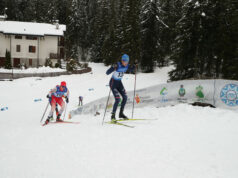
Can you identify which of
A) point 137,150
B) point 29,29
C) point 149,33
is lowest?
point 137,150

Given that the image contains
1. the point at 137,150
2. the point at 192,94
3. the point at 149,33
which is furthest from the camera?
the point at 149,33

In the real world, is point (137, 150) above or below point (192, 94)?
below

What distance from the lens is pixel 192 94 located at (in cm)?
947

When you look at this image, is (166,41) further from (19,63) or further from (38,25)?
(19,63)

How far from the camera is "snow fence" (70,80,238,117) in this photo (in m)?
8.58

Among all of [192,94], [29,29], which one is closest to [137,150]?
[192,94]

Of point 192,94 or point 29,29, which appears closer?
point 192,94

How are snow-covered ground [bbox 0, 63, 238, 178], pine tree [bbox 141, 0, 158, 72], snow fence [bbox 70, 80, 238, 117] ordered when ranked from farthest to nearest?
pine tree [bbox 141, 0, 158, 72]
snow fence [bbox 70, 80, 238, 117]
snow-covered ground [bbox 0, 63, 238, 178]

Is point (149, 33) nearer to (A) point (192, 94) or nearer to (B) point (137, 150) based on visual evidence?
(A) point (192, 94)

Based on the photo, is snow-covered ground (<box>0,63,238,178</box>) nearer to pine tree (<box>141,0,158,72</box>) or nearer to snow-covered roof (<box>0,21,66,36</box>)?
pine tree (<box>141,0,158,72</box>)

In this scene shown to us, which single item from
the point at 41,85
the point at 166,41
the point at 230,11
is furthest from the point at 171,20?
the point at 41,85

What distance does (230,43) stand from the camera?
23.7 meters

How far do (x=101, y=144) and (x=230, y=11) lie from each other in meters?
26.5

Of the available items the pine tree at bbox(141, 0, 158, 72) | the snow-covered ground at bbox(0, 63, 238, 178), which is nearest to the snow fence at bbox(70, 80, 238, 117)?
the snow-covered ground at bbox(0, 63, 238, 178)
